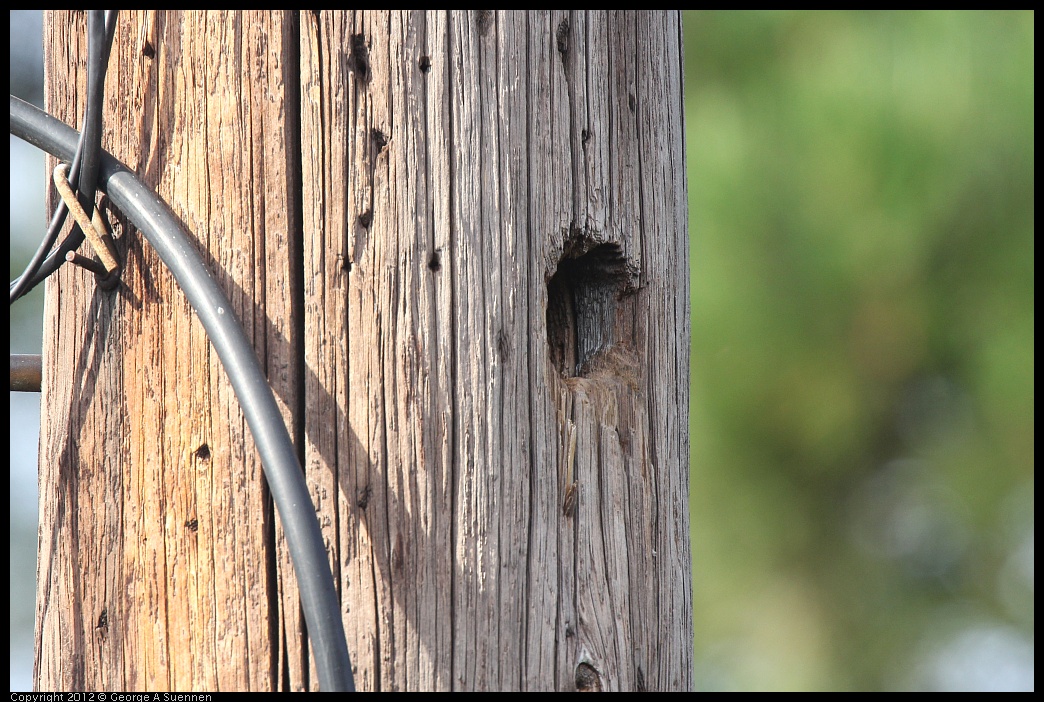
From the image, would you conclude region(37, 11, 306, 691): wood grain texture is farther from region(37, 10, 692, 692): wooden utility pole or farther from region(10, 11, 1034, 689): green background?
region(10, 11, 1034, 689): green background

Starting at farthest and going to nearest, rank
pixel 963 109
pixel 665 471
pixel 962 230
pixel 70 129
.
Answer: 1. pixel 962 230
2. pixel 963 109
3. pixel 665 471
4. pixel 70 129

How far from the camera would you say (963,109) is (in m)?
5.57

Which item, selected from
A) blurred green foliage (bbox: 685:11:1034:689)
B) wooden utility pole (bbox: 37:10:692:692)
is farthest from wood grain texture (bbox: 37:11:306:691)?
blurred green foliage (bbox: 685:11:1034:689)

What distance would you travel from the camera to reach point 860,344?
6273mm

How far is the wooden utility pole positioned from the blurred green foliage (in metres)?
5.14

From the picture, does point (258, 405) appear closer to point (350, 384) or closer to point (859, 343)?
point (350, 384)

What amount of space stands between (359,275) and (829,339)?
18.8 feet

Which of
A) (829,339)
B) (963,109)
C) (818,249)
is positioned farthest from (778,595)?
(963,109)

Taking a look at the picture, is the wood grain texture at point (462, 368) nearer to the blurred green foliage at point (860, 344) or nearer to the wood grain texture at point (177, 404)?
the wood grain texture at point (177, 404)

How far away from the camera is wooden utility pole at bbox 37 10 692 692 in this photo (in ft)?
3.17

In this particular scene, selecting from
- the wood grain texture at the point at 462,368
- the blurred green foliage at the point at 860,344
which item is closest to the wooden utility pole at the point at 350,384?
the wood grain texture at the point at 462,368

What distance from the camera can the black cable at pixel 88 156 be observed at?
971mm

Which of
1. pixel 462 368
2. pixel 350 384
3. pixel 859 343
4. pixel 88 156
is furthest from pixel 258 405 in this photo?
pixel 859 343

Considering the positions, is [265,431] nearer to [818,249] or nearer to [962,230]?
[818,249]
